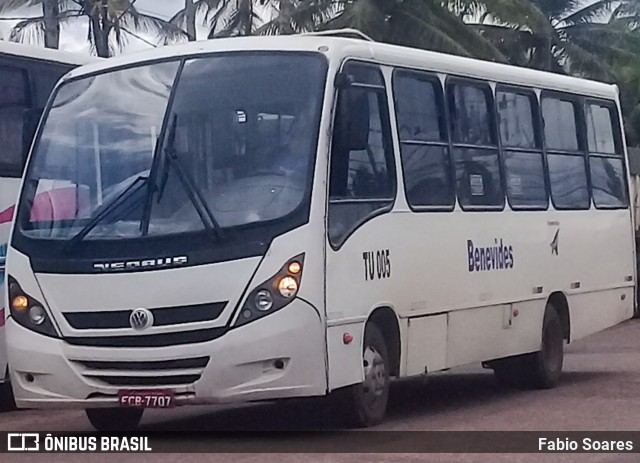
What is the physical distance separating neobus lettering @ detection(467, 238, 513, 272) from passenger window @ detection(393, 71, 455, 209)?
0.56m

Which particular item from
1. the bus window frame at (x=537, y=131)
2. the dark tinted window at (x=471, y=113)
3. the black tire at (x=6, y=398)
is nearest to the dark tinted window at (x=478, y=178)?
the dark tinted window at (x=471, y=113)

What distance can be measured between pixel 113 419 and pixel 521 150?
5270 millimetres

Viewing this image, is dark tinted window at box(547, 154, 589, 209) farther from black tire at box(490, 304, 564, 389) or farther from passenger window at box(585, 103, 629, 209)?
black tire at box(490, 304, 564, 389)

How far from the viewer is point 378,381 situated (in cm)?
1154

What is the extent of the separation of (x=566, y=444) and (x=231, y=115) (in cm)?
349

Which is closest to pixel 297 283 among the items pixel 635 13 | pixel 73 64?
pixel 73 64

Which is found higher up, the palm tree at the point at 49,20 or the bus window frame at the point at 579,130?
the palm tree at the point at 49,20

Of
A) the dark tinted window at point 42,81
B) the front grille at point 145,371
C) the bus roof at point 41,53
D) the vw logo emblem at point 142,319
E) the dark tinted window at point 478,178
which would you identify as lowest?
the front grille at point 145,371

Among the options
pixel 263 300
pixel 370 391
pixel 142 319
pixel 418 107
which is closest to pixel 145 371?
pixel 142 319

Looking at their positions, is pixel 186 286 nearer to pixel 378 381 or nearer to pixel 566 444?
pixel 378 381

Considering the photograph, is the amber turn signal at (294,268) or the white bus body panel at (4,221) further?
the white bus body panel at (4,221)

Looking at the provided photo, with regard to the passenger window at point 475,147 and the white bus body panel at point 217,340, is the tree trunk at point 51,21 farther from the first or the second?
the white bus body panel at point 217,340

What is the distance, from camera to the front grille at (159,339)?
33.9 feet

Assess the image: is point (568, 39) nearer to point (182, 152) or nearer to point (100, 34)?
point (100, 34)
